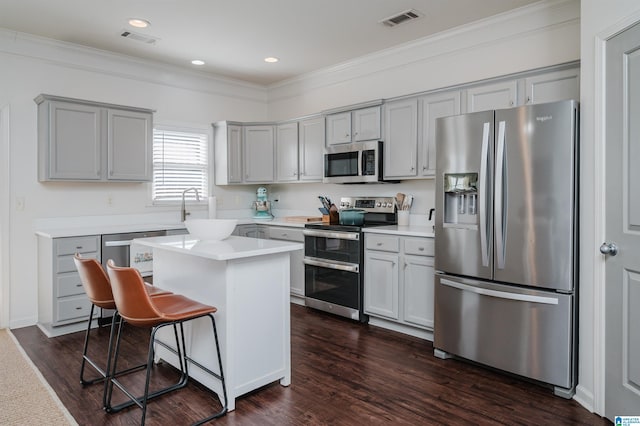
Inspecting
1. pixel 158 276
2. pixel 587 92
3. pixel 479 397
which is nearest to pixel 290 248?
pixel 158 276

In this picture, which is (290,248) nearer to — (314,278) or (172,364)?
(172,364)

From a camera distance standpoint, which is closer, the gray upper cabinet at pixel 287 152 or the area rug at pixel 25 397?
the area rug at pixel 25 397

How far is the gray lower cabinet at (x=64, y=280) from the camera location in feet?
12.0

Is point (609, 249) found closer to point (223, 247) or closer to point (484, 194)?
point (484, 194)

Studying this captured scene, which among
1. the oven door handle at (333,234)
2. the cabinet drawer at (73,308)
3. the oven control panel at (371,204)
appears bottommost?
the cabinet drawer at (73,308)

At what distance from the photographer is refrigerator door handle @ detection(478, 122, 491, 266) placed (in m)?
2.82

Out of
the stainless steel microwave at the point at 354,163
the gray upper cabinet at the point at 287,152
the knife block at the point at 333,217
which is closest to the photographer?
the stainless steel microwave at the point at 354,163

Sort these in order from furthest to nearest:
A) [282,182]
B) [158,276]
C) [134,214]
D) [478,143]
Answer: [282,182] < [134,214] < [158,276] < [478,143]

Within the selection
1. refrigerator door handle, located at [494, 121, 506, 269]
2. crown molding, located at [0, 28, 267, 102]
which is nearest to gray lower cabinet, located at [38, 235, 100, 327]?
crown molding, located at [0, 28, 267, 102]

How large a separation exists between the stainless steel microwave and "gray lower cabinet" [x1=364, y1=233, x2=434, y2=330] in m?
0.68

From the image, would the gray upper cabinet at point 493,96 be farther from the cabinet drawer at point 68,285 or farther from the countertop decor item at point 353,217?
the cabinet drawer at point 68,285

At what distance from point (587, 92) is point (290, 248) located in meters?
1.99

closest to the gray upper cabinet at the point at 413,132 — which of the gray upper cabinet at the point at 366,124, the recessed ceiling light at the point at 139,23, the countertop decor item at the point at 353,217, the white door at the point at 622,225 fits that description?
the gray upper cabinet at the point at 366,124

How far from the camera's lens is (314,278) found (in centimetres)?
439
